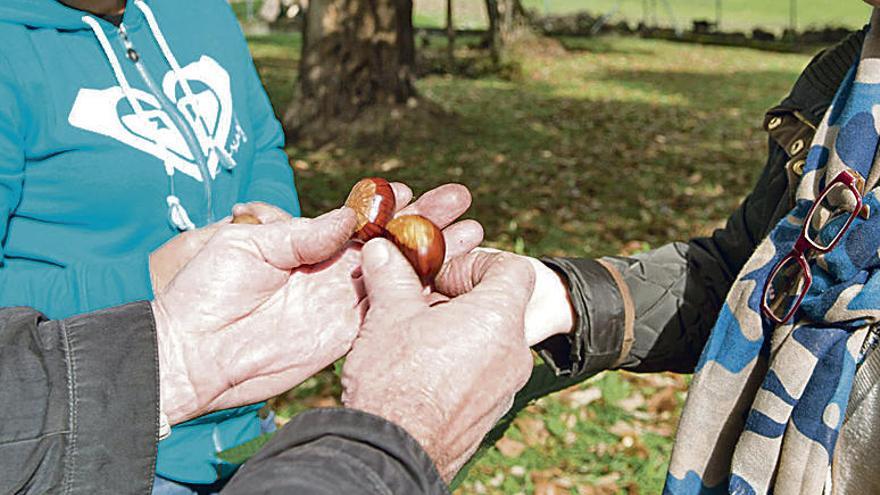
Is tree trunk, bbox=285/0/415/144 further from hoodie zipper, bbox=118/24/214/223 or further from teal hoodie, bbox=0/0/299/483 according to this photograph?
hoodie zipper, bbox=118/24/214/223

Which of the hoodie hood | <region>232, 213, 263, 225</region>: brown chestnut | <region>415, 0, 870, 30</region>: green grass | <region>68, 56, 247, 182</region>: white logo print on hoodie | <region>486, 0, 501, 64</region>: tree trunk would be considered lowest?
<region>232, 213, 263, 225</region>: brown chestnut

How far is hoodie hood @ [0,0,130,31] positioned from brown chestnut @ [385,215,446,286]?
91 centimetres

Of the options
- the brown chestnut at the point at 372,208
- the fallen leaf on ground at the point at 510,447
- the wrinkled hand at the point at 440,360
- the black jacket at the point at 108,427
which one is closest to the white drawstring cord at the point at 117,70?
the brown chestnut at the point at 372,208

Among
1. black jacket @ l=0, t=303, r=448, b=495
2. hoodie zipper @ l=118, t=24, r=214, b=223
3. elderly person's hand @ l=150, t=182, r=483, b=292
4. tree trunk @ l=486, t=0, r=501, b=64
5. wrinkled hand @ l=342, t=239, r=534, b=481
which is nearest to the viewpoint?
black jacket @ l=0, t=303, r=448, b=495

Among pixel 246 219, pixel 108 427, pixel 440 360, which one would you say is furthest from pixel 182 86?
pixel 440 360

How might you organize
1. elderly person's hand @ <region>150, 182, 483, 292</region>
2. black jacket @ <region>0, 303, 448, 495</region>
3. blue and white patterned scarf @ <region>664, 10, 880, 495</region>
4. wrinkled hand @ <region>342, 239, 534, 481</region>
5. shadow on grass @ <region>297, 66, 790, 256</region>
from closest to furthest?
black jacket @ <region>0, 303, 448, 495</region> → wrinkled hand @ <region>342, 239, 534, 481</region> → blue and white patterned scarf @ <region>664, 10, 880, 495</region> → elderly person's hand @ <region>150, 182, 483, 292</region> → shadow on grass @ <region>297, 66, 790, 256</region>

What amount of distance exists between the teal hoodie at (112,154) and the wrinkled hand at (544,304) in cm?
75

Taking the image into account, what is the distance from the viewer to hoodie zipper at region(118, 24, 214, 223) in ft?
7.10

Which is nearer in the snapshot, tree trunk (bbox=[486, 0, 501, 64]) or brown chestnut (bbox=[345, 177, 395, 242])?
brown chestnut (bbox=[345, 177, 395, 242])

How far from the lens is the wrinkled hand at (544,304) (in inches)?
80.0

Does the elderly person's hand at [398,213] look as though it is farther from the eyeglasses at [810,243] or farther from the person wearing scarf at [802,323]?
the eyeglasses at [810,243]

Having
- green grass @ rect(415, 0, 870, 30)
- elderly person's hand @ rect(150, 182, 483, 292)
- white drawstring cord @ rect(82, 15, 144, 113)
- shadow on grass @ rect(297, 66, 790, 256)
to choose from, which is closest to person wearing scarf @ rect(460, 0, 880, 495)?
elderly person's hand @ rect(150, 182, 483, 292)

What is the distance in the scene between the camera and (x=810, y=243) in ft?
5.27

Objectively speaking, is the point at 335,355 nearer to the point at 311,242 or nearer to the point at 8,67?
the point at 311,242
